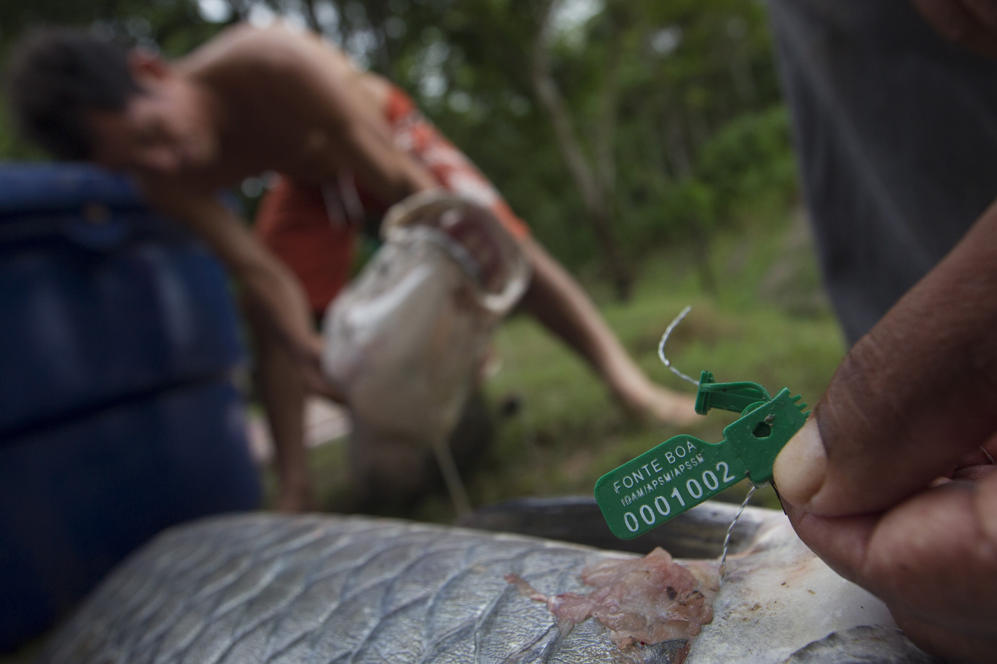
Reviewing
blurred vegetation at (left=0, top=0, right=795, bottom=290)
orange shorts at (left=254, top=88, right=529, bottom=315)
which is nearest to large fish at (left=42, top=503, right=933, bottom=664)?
orange shorts at (left=254, top=88, right=529, bottom=315)

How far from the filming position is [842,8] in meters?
1.03

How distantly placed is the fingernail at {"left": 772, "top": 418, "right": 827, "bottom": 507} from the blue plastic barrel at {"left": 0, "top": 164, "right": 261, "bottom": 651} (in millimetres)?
1816

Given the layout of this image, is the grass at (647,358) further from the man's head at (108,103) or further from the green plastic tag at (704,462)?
the man's head at (108,103)

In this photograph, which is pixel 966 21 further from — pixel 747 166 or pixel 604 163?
pixel 604 163

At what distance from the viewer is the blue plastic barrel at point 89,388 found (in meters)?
1.62

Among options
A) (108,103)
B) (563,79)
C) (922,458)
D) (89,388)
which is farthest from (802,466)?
(563,79)

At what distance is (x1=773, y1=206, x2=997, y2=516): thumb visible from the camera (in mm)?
304

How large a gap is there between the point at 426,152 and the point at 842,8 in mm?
1202

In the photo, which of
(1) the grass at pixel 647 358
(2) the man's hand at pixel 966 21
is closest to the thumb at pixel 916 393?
(1) the grass at pixel 647 358

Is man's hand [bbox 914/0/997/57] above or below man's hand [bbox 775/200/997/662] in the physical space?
above

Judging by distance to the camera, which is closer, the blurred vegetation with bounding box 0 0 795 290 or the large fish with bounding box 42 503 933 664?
the large fish with bounding box 42 503 933 664

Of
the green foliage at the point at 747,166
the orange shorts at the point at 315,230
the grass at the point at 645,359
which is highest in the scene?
the orange shorts at the point at 315,230

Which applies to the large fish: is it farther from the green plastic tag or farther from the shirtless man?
the shirtless man

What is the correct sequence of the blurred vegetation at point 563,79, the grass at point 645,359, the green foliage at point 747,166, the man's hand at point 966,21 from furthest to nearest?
1. the blurred vegetation at point 563,79
2. the green foliage at point 747,166
3. the grass at point 645,359
4. the man's hand at point 966,21
